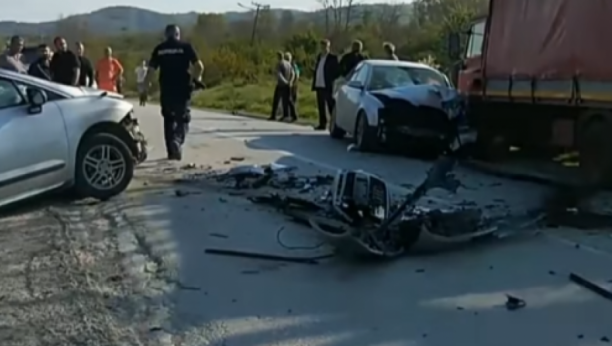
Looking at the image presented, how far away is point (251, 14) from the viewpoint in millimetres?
67062

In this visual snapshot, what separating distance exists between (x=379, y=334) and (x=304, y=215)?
378 cm

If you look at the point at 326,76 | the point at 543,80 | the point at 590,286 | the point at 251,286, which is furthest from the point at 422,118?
the point at 251,286

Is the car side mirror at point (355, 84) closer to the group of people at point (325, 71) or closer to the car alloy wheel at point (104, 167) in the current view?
the group of people at point (325, 71)

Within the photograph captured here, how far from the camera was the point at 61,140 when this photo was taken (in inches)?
424

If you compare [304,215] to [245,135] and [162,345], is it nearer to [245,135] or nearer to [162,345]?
[162,345]

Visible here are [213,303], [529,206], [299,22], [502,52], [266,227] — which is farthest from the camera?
[299,22]

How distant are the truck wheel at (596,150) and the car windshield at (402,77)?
15.4 ft

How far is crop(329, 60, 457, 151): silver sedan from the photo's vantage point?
16766 mm

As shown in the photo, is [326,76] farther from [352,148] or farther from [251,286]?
[251,286]

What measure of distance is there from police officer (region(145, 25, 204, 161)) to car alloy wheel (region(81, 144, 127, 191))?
383 centimetres

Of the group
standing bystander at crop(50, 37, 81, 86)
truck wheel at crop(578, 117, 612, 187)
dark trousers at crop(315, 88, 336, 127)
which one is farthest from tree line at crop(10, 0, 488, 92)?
truck wheel at crop(578, 117, 612, 187)

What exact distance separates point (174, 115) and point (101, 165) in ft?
13.5

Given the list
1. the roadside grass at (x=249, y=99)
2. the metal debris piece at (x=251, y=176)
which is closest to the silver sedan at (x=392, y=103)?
the metal debris piece at (x=251, y=176)

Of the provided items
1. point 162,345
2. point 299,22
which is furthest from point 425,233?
point 299,22
